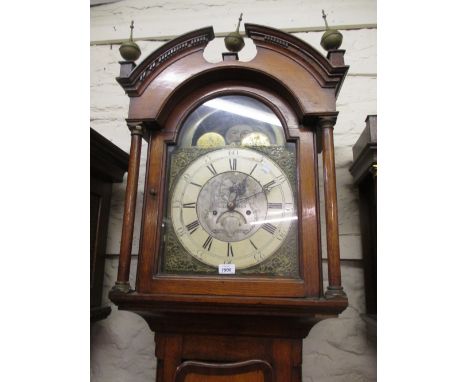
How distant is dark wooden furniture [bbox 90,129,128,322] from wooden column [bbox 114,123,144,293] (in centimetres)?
21

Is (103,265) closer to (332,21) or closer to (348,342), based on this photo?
(348,342)

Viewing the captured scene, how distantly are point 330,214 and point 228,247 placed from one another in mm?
213

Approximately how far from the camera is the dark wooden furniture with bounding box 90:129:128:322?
0.99 meters

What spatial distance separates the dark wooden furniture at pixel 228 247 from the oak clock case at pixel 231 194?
0.05 ft

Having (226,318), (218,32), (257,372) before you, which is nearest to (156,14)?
(218,32)

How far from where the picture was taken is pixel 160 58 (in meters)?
0.80

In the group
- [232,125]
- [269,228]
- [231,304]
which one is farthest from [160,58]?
[231,304]

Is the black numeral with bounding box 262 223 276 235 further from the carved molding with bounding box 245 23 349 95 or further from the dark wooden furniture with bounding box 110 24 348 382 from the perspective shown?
the carved molding with bounding box 245 23 349 95

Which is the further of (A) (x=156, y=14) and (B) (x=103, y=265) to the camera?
(A) (x=156, y=14)

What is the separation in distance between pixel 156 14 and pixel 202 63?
66 centimetres

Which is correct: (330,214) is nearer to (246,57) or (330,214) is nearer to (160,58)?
(160,58)

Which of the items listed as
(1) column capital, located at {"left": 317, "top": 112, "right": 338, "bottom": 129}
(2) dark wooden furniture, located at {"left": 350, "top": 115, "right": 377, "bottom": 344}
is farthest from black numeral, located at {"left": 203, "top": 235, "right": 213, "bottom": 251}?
(2) dark wooden furniture, located at {"left": 350, "top": 115, "right": 377, "bottom": 344}

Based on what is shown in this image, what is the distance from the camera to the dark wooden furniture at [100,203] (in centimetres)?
99

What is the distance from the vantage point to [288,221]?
74cm
